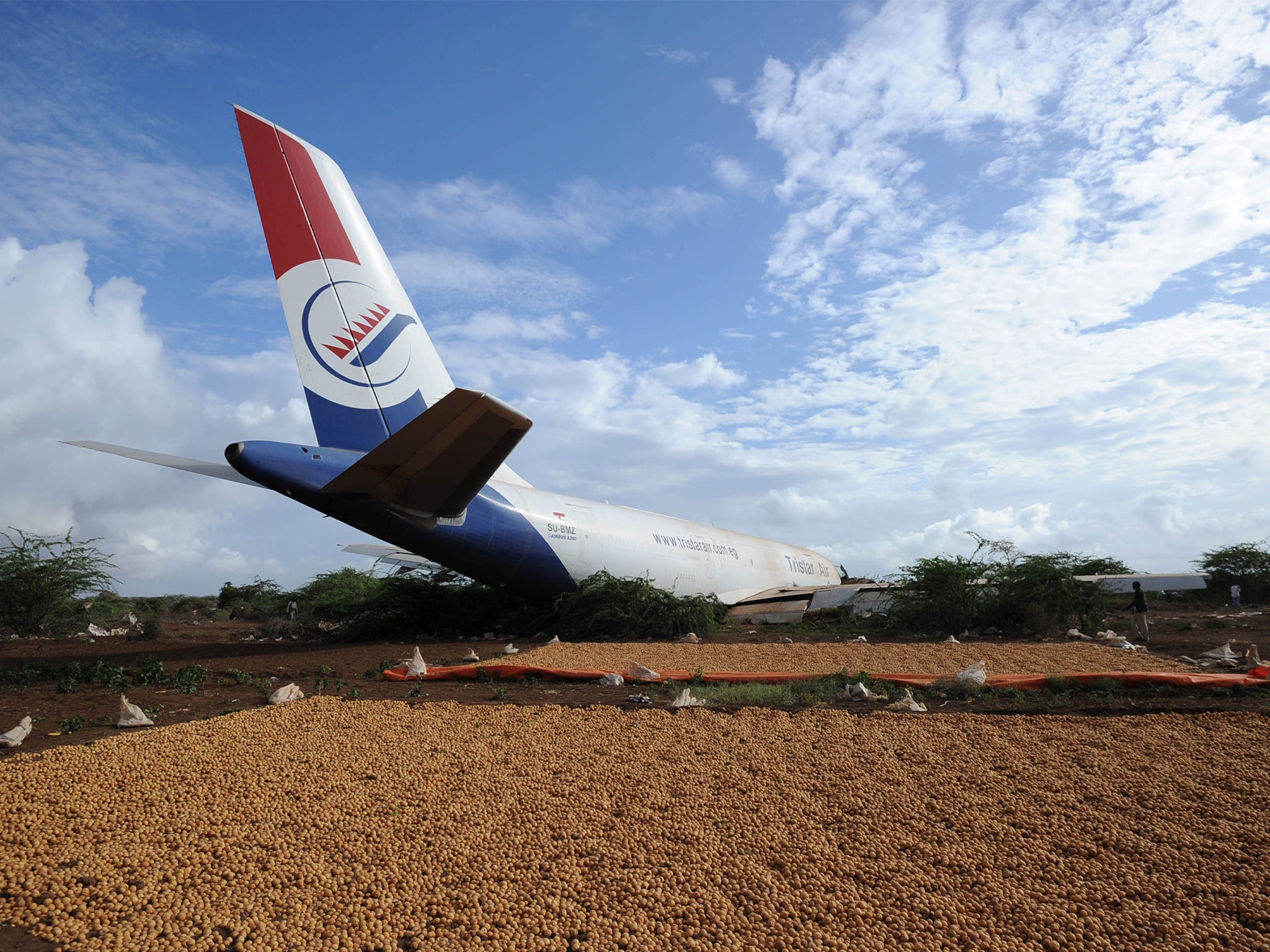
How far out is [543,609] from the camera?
13.2 m

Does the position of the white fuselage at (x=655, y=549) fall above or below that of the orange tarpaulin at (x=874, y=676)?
above

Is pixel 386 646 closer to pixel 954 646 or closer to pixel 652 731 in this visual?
pixel 652 731

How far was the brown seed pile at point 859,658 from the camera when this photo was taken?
7.93 meters

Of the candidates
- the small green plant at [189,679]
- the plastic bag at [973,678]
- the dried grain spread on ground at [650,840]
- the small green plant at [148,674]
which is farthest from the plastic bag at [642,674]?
the small green plant at [148,674]

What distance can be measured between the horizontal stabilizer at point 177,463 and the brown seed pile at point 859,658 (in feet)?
13.7

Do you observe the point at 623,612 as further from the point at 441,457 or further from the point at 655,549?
the point at 441,457

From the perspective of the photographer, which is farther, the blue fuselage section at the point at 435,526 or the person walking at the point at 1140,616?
A: the person walking at the point at 1140,616

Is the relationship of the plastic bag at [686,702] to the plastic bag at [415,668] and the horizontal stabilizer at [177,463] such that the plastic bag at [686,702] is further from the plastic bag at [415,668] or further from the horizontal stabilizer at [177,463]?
the horizontal stabilizer at [177,463]

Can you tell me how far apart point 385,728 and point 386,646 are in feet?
21.1

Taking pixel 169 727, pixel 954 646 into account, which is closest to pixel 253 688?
pixel 169 727

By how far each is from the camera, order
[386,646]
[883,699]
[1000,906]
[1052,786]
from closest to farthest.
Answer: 1. [1000,906]
2. [1052,786]
3. [883,699]
4. [386,646]

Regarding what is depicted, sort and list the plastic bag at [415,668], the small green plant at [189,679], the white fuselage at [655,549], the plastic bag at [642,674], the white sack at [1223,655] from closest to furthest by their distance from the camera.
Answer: the small green plant at [189,679]
the plastic bag at [642,674]
the plastic bag at [415,668]
the white sack at [1223,655]
the white fuselage at [655,549]

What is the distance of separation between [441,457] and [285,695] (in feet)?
11.2

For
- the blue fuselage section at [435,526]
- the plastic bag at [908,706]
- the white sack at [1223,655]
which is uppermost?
the blue fuselage section at [435,526]
